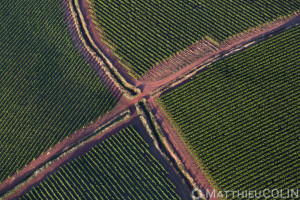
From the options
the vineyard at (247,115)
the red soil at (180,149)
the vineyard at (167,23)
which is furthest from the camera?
the vineyard at (167,23)

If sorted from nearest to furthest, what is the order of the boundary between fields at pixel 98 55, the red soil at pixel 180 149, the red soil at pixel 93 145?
the red soil at pixel 180 149 → the red soil at pixel 93 145 → the boundary between fields at pixel 98 55

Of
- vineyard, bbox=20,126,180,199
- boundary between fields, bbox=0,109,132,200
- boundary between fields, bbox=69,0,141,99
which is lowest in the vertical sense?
vineyard, bbox=20,126,180,199

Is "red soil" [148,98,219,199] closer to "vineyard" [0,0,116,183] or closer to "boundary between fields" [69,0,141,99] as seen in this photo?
"boundary between fields" [69,0,141,99]

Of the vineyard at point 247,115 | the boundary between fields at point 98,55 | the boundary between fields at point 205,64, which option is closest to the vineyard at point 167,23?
the boundary between fields at point 98,55

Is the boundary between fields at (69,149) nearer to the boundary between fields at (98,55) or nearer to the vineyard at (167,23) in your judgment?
the boundary between fields at (98,55)

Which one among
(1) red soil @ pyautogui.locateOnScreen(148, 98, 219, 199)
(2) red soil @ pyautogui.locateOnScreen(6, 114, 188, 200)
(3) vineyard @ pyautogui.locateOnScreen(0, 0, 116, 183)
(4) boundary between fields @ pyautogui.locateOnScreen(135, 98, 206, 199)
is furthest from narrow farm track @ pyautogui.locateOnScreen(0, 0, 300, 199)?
(3) vineyard @ pyautogui.locateOnScreen(0, 0, 116, 183)

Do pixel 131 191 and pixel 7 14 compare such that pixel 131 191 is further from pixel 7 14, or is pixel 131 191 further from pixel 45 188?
pixel 7 14

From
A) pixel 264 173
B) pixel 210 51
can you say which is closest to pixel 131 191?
pixel 264 173
